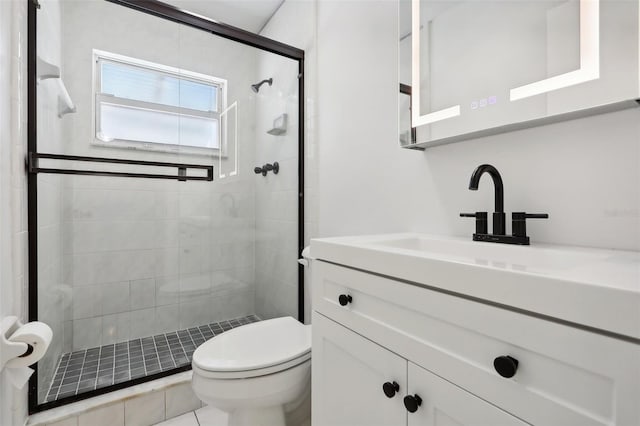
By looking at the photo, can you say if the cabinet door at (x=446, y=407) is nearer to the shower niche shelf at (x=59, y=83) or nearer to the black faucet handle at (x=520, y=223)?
the black faucet handle at (x=520, y=223)

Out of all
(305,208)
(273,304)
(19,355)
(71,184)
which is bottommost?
(273,304)

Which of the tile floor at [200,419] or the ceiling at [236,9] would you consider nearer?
the tile floor at [200,419]

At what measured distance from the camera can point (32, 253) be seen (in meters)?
1.22

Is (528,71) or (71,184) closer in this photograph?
(528,71)

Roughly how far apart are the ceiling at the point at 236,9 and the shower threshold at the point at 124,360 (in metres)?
2.03

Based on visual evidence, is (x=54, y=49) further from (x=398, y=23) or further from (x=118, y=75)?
(x=398, y=23)

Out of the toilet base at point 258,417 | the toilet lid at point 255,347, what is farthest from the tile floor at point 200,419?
the toilet lid at point 255,347

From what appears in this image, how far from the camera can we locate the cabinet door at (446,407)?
0.50 metres

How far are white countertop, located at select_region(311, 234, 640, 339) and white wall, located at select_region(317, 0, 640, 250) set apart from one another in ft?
0.35

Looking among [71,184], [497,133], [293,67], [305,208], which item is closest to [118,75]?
[71,184]

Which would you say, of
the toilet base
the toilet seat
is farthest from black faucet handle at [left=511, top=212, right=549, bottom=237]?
the toilet base

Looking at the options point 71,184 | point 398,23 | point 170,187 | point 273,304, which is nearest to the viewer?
point 398,23

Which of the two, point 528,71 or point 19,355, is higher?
point 528,71

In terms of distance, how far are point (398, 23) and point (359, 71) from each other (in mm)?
281
